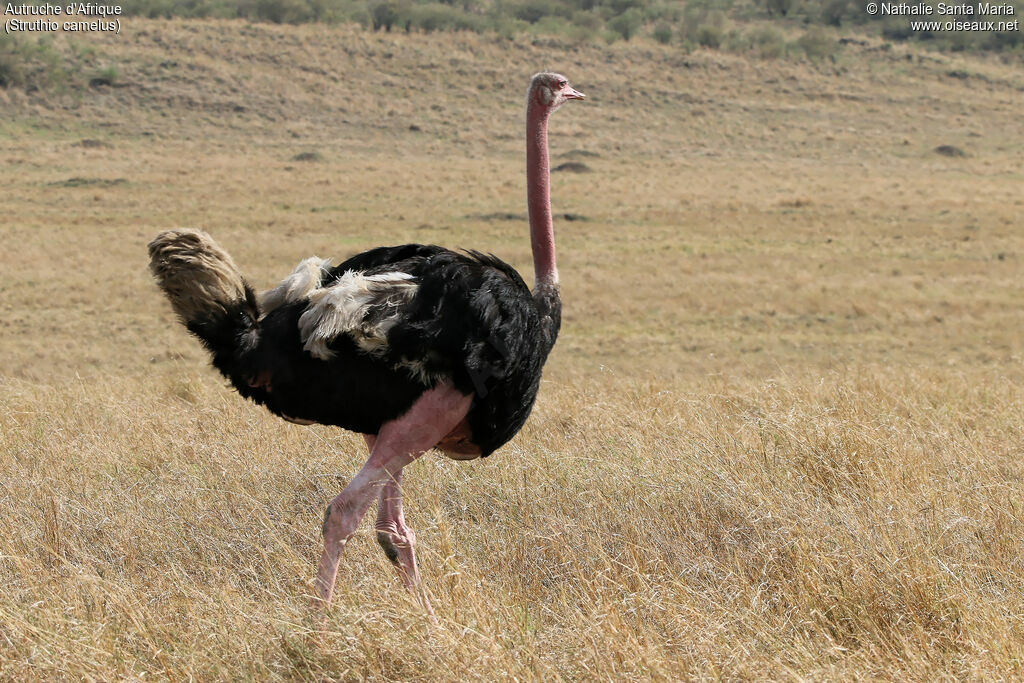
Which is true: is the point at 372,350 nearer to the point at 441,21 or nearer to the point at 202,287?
the point at 202,287

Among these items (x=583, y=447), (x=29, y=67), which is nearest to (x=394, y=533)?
(x=583, y=447)

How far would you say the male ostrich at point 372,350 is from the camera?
3521 millimetres

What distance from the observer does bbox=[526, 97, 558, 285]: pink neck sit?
4.01 metres

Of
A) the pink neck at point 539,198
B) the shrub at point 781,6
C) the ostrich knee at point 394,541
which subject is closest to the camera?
the ostrich knee at point 394,541

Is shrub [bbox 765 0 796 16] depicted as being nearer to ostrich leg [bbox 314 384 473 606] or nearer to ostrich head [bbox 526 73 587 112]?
ostrich head [bbox 526 73 587 112]

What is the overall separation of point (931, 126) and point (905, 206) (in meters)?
18.7

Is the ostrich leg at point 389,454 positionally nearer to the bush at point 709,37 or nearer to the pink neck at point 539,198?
the pink neck at point 539,198

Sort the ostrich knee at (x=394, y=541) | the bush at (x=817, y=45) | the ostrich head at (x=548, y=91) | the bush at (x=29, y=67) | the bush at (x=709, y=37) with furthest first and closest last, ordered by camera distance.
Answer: the bush at (x=709, y=37), the bush at (x=817, y=45), the bush at (x=29, y=67), the ostrich head at (x=548, y=91), the ostrich knee at (x=394, y=541)

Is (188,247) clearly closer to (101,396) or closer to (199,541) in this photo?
(199,541)

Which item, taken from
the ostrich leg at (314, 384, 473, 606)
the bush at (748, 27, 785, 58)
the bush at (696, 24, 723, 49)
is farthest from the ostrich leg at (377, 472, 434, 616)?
the bush at (696, 24, 723, 49)

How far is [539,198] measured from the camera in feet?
13.5

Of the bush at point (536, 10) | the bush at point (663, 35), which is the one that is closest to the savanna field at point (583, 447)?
the bush at point (663, 35)

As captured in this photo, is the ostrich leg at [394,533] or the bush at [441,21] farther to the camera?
the bush at [441,21]

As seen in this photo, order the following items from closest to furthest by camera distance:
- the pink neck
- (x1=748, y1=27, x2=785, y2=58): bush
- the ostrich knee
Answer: the ostrich knee
the pink neck
(x1=748, y1=27, x2=785, y2=58): bush
